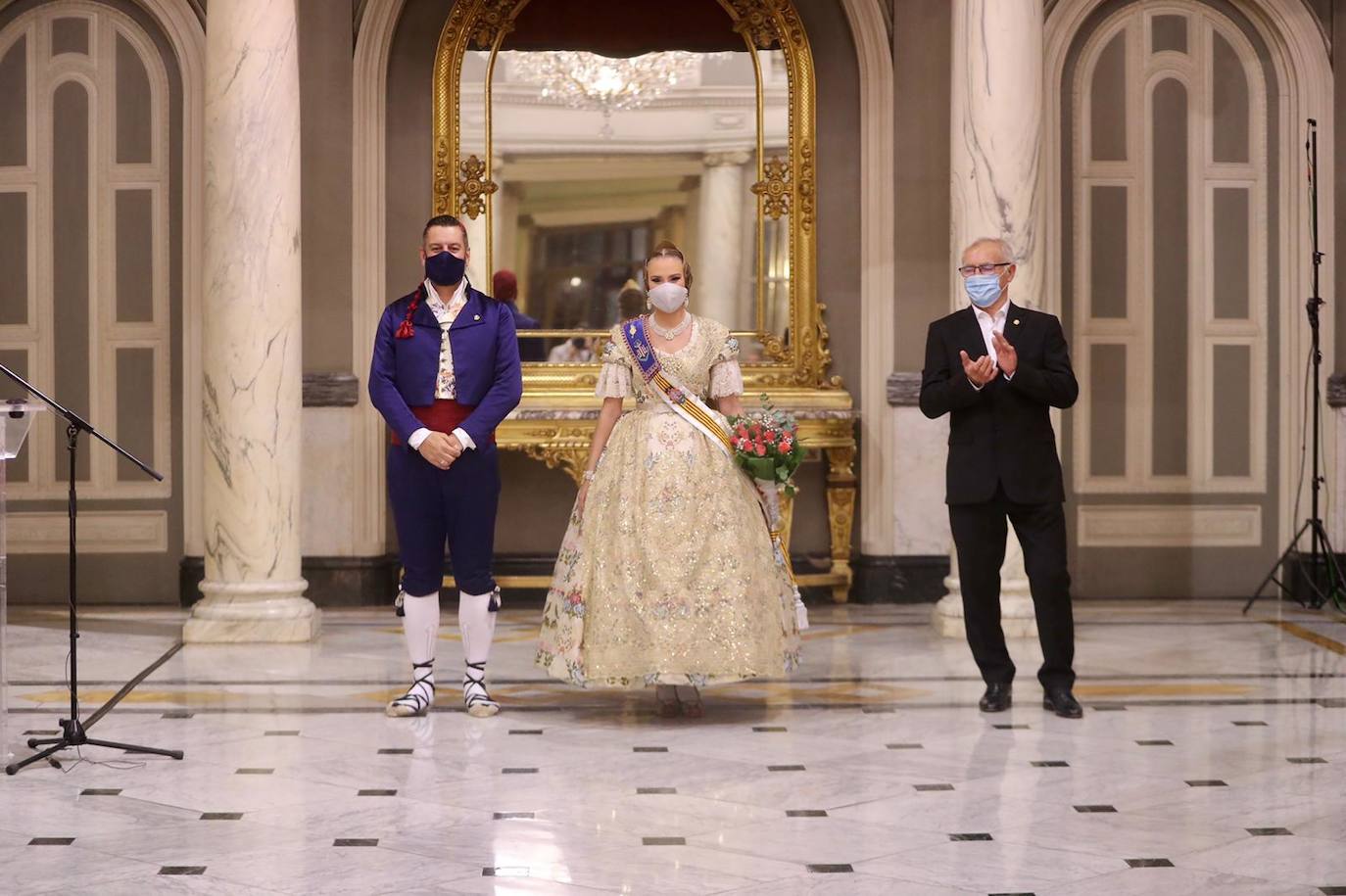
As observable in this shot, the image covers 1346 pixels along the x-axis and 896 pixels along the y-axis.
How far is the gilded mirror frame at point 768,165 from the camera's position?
9477 mm

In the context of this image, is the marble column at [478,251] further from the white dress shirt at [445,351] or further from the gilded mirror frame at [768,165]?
the white dress shirt at [445,351]

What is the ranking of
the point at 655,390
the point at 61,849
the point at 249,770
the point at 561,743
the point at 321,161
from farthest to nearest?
1. the point at 321,161
2. the point at 655,390
3. the point at 561,743
4. the point at 249,770
5. the point at 61,849

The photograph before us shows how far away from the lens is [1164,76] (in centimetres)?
953

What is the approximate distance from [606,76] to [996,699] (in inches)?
180

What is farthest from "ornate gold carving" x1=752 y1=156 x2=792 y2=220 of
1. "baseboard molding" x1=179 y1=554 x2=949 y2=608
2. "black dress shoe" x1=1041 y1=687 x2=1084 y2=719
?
"black dress shoe" x1=1041 y1=687 x2=1084 y2=719

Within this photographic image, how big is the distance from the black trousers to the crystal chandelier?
4.08 m

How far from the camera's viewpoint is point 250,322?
25.9 feet

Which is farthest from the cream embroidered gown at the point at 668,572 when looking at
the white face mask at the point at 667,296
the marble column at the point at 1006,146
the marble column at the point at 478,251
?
the marble column at the point at 478,251

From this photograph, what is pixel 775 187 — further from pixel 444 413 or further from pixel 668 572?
pixel 668 572

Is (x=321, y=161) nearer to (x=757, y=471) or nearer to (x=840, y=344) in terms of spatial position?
(x=840, y=344)

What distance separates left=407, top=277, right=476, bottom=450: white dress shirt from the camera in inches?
238

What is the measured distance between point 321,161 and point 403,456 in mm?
3599

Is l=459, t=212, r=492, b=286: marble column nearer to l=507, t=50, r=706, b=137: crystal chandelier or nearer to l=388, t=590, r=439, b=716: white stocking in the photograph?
l=507, t=50, r=706, b=137: crystal chandelier

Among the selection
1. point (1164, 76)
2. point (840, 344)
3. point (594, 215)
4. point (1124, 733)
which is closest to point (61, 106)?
point (594, 215)
